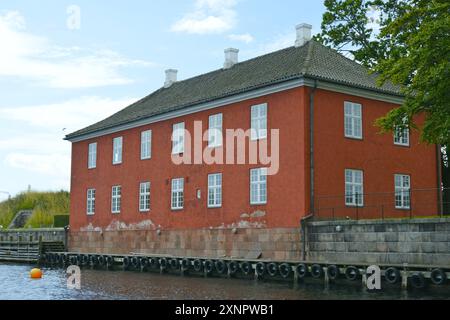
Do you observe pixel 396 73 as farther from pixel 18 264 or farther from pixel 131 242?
pixel 18 264

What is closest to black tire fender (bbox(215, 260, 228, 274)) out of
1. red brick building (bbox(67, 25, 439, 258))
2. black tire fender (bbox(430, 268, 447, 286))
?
red brick building (bbox(67, 25, 439, 258))

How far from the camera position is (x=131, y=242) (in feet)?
145

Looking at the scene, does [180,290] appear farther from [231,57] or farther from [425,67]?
[231,57]

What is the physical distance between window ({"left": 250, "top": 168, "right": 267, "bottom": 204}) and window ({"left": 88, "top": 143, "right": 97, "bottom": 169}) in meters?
17.1

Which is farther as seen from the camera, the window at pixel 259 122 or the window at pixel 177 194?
the window at pixel 177 194

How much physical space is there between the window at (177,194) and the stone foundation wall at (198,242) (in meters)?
1.54

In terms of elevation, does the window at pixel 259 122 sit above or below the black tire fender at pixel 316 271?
above

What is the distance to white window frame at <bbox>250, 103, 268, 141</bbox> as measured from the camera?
35562mm

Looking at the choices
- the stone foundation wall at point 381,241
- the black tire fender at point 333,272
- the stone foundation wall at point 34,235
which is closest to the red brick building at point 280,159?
the stone foundation wall at point 381,241

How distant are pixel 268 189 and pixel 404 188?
8.15 meters

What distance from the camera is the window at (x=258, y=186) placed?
115 feet

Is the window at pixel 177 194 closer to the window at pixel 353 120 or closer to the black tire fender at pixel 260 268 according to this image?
the black tire fender at pixel 260 268

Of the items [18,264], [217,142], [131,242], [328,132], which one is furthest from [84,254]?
[328,132]
